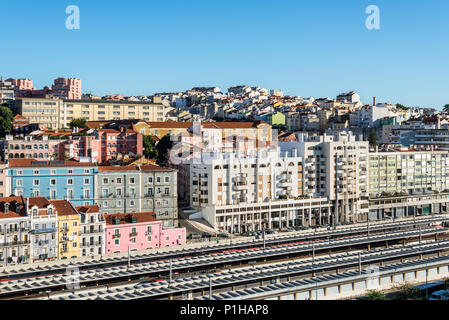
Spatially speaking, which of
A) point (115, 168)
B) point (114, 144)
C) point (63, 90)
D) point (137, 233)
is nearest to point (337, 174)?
point (115, 168)

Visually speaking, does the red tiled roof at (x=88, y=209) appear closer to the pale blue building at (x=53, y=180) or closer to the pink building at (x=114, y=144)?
the pale blue building at (x=53, y=180)

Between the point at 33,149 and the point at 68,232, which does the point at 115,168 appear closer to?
the point at 68,232

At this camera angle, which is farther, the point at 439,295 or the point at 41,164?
the point at 41,164

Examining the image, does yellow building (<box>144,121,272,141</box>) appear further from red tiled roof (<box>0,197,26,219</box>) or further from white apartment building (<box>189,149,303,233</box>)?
red tiled roof (<box>0,197,26,219</box>)

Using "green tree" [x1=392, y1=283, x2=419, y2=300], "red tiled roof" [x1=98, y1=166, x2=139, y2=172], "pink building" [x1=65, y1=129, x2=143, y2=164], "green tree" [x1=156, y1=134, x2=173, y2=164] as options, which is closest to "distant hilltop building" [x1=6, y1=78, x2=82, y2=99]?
"pink building" [x1=65, y1=129, x2=143, y2=164]

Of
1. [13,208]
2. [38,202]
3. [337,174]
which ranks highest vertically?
[337,174]

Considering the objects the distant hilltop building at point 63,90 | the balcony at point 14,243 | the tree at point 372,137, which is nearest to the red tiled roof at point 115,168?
the balcony at point 14,243

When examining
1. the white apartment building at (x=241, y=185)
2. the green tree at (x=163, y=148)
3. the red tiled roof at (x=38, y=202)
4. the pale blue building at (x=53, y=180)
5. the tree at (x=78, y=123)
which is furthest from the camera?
the tree at (x=78, y=123)
